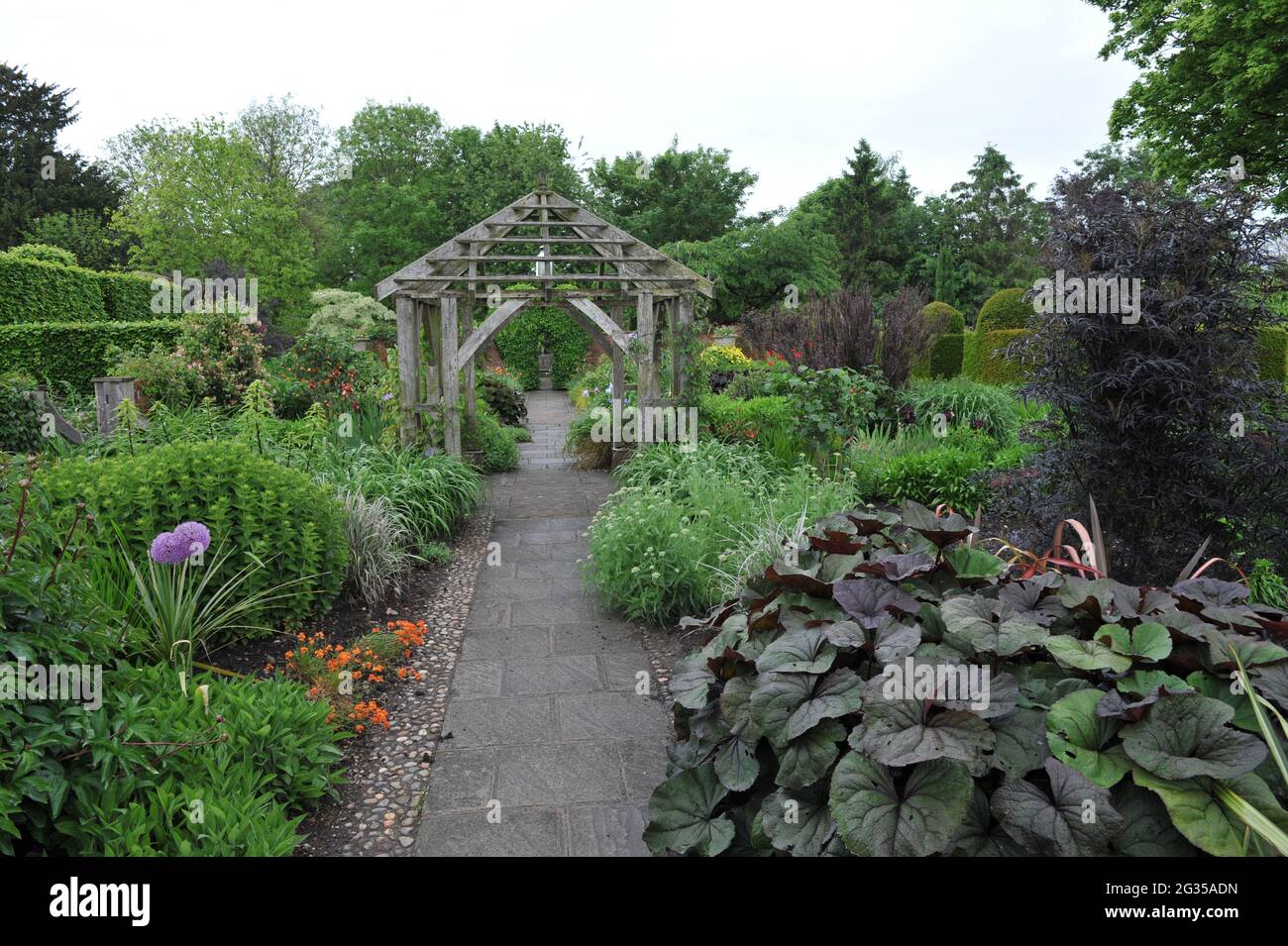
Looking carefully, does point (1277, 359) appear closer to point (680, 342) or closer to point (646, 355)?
point (680, 342)

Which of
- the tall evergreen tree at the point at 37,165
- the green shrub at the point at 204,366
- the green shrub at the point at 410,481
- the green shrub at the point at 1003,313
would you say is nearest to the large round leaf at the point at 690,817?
the green shrub at the point at 410,481

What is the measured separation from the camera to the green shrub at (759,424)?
7.62 m

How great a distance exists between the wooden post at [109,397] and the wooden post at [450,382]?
2819mm

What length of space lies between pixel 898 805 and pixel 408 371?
729 centimetres

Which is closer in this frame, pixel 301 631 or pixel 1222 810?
pixel 1222 810

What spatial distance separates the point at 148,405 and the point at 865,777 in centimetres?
1068

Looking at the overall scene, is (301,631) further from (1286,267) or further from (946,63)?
(946,63)

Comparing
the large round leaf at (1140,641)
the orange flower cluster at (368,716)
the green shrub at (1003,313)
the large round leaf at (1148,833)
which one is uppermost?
the green shrub at (1003,313)

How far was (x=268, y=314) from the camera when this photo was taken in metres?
20.4

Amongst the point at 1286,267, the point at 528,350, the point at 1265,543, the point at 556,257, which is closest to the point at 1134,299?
the point at 1286,267

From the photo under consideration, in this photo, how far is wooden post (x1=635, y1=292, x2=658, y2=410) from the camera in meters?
8.42

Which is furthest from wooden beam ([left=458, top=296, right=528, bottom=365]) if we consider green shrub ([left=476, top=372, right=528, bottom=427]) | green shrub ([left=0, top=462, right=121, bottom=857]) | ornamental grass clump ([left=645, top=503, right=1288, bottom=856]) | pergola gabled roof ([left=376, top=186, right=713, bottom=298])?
ornamental grass clump ([left=645, top=503, right=1288, bottom=856])

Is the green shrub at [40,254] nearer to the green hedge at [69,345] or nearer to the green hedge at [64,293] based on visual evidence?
the green hedge at [64,293]

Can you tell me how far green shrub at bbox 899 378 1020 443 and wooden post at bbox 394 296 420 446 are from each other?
536 centimetres
